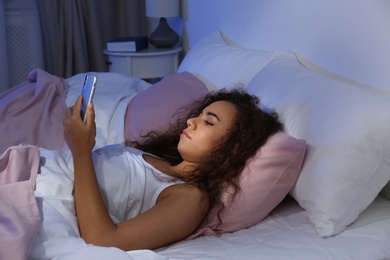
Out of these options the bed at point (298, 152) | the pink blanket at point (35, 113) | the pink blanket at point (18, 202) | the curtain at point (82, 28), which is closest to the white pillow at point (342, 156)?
the bed at point (298, 152)

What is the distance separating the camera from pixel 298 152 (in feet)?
4.00

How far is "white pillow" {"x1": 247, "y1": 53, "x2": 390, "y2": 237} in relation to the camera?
1.15 m

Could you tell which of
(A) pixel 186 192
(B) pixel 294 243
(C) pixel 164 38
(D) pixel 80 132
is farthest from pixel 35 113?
(C) pixel 164 38

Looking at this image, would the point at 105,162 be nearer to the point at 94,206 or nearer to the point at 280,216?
the point at 94,206

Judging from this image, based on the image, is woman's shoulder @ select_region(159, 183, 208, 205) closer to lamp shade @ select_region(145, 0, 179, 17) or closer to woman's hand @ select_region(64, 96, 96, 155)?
woman's hand @ select_region(64, 96, 96, 155)

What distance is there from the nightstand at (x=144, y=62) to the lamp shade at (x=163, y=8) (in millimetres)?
202

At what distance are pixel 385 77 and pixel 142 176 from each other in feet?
2.16

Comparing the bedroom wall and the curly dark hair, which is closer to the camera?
the curly dark hair

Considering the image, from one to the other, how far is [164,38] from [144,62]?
0.65 ft

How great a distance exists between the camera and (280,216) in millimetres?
1271

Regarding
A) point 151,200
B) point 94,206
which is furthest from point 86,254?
point 151,200

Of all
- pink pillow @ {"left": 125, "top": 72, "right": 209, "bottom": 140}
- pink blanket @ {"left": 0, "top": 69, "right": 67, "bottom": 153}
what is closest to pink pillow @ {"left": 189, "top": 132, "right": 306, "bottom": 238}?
pink pillow @ {"left": 125, "top": 72, "right": 209, "bottom": 140}

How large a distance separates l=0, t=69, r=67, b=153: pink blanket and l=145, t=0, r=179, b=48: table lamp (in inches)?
39.4

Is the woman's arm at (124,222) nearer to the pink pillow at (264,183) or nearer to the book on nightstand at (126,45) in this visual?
the pink pillow at (264,183)
